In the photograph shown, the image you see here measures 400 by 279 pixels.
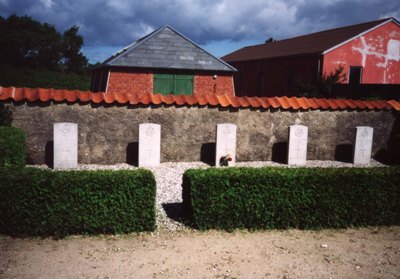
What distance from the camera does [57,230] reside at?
5781 mm

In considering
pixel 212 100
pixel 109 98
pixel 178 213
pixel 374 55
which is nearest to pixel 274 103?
pixel 212 100

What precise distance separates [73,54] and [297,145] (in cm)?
7372

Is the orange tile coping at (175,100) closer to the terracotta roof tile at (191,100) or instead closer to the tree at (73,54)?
the terracotta roof tile at (191,100)

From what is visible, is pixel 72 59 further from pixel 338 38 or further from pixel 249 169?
pixel 249 169

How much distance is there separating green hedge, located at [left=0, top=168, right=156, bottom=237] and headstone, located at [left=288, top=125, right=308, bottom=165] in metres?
6.93

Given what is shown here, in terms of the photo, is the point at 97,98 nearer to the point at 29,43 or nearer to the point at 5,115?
the point at 5,115

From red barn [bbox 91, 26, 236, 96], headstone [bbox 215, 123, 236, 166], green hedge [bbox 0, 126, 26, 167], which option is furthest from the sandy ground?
red barn [bbox 91, 26, 236, 96]

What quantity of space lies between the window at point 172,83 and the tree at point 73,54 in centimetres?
5872

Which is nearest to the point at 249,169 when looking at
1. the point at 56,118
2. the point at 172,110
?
the point at 172,110

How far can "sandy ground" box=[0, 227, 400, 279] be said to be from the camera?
15.8ft

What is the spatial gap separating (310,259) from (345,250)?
0.84 metres

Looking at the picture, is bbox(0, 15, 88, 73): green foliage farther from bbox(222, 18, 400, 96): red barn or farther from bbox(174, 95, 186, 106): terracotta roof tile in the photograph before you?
bbox(174, 95, 186, 106): terracotta roof tile

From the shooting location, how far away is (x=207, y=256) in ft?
17.5

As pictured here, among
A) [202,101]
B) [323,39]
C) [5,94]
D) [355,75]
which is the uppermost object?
[323,39]
